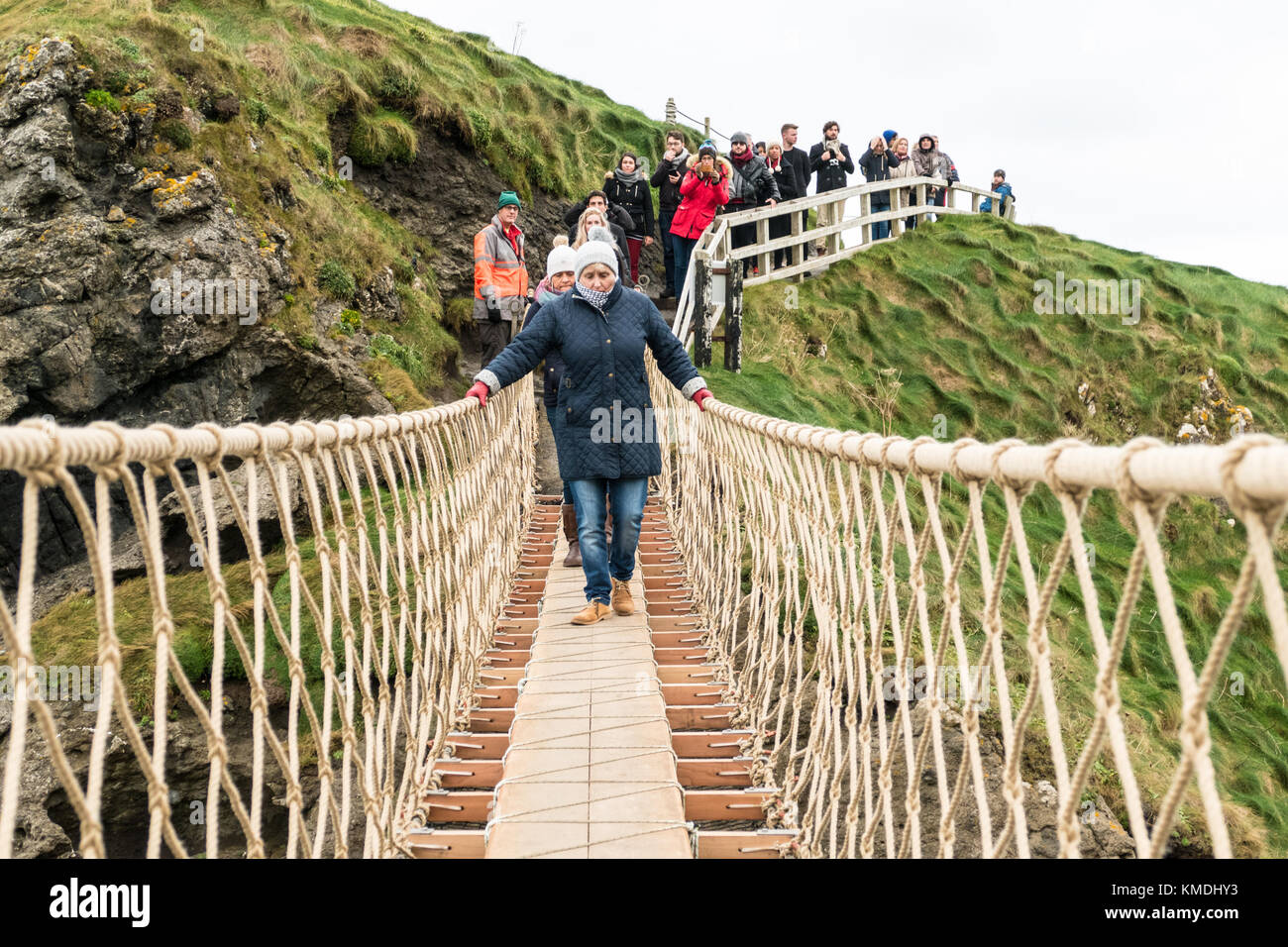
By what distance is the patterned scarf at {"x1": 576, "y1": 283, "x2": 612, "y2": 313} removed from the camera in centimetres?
409

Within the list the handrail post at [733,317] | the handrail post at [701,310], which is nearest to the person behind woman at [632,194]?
the handrail post at [701,310]

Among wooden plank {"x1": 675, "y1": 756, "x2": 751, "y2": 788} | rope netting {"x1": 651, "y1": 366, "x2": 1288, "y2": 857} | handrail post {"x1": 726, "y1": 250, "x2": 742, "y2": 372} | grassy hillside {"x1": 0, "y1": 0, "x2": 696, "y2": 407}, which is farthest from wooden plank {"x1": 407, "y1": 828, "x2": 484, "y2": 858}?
handrail post {"x1": 726, "y1": 250, "x2": 742, "y2": 372}

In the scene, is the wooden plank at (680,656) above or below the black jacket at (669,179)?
below

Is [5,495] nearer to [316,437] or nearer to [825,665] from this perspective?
[316,437]

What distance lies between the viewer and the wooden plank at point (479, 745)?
3174 millimetres

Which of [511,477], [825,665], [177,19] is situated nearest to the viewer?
[825,665]

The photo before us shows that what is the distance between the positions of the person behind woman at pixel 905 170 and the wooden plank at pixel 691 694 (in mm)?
11588

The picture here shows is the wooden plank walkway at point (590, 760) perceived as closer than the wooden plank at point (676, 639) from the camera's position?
Yes

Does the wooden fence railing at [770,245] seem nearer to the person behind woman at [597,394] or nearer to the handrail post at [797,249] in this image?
the handrail post at [797,249]

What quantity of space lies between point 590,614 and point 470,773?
1229 mm

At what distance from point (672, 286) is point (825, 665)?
8524 mm

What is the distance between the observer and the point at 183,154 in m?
7.66

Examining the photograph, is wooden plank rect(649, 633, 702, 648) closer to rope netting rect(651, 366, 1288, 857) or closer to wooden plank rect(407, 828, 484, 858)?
rope netting rect(651, 366, 1288, 857)
